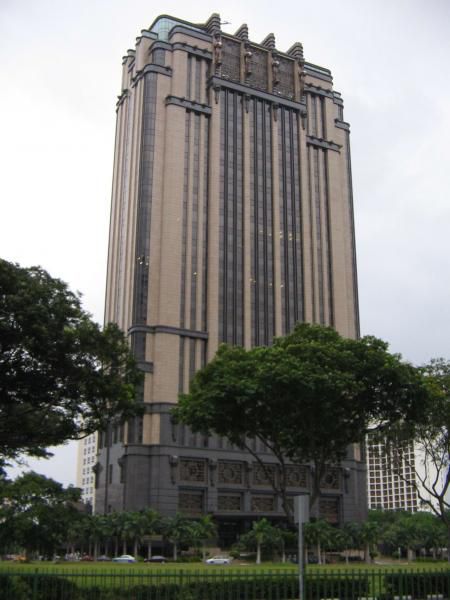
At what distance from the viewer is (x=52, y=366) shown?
31.6 meters

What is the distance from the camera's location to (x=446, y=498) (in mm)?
50719

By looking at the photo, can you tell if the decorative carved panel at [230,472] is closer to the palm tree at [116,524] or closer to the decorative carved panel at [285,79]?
the palm tree at [116,524]

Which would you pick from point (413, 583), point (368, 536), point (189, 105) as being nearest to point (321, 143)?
point (189, 105)

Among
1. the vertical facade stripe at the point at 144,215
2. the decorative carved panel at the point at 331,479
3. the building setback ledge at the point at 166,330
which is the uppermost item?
the vertical facade stripe at the point at 144,215

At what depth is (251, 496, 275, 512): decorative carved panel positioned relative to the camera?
299 ft

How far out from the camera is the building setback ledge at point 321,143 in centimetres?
11138

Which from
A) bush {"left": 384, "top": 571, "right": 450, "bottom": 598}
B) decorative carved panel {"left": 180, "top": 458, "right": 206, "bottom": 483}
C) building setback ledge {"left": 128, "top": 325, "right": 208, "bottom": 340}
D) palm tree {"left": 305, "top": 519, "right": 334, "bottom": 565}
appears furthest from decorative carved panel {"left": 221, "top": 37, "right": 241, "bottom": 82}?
bush {"left": 384, "top": 571, "right": 450, "bottom": 598}

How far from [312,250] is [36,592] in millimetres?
87490

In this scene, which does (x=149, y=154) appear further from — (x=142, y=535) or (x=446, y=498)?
(x=446, y=498)

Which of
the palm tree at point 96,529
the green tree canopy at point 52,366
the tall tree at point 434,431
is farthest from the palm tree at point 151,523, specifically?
the green tree canopy at point 52,366

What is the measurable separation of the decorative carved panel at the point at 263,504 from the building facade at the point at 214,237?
0.71ft

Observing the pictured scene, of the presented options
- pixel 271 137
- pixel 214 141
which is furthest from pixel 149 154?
pixel 271 137

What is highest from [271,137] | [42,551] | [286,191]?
[271,137]

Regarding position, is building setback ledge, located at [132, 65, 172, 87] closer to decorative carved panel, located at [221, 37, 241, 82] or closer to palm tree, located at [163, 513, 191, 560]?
decorative carved panel, located at [221, 37, 241, 82]
